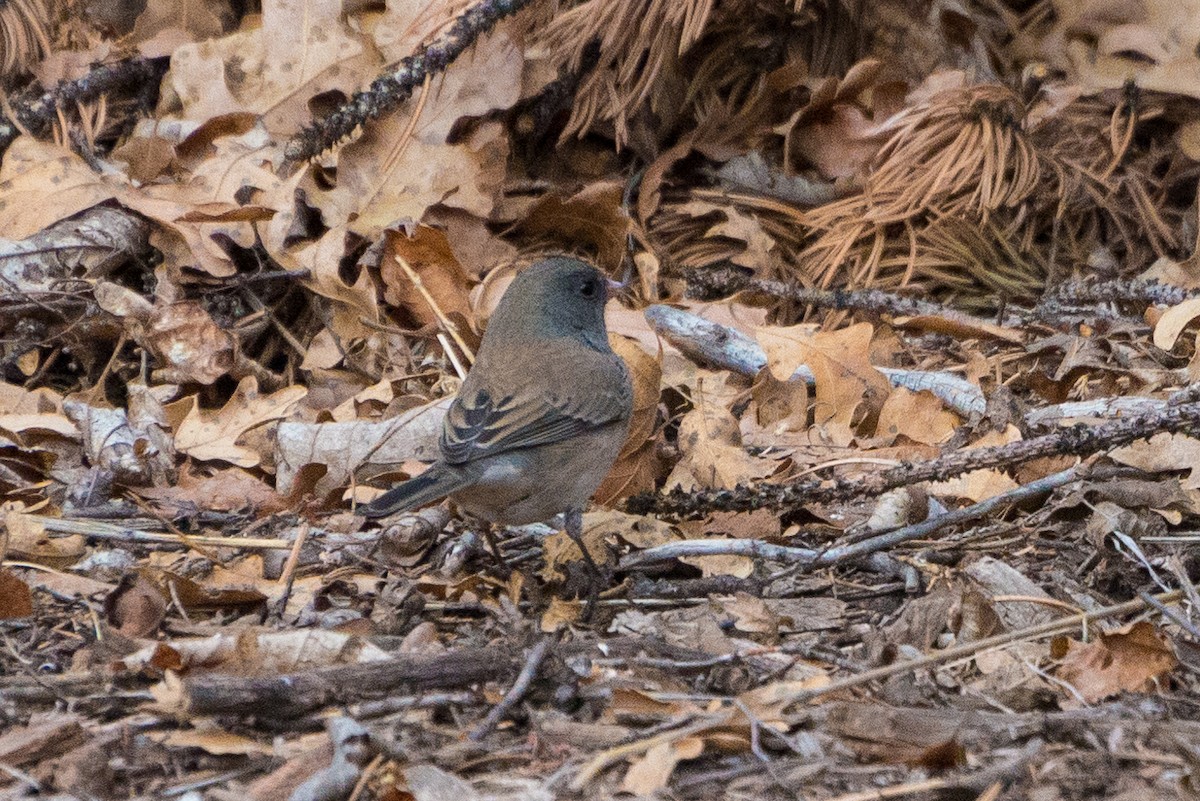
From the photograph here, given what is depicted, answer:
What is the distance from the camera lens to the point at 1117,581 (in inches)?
121

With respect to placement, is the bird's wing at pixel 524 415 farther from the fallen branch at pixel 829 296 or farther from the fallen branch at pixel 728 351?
the fallen branch at pixel 829 296

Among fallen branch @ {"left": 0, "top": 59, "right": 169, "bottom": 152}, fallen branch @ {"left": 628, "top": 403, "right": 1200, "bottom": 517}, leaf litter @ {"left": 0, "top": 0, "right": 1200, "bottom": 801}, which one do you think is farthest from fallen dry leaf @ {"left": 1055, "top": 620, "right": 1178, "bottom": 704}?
fallen branch @ {"left": 0, "top": 59, "right": 169, "bottom": 152}

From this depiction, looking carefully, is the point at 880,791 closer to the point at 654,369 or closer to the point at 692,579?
the point at 692,579

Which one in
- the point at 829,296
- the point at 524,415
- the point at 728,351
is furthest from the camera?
the point at 829,296

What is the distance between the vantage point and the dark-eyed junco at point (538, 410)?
3.45 m

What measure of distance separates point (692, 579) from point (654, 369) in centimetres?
85

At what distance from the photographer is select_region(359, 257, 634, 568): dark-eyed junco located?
11.3 feet

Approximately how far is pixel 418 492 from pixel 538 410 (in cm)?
66

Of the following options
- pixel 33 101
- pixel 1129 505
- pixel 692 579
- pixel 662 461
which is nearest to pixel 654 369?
pixel 662 461

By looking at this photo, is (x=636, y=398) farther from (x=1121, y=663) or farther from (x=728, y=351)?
(x=1121, y=663)

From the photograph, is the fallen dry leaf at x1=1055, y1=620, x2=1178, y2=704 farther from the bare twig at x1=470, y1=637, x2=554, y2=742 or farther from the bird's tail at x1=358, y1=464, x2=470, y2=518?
the bird's tail at x1=358, y1=464, x2=470, y2=518

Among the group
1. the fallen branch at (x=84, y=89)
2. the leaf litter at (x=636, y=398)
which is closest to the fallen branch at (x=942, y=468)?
the leaf litter at (x=636, y=398)

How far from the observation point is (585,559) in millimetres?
3486

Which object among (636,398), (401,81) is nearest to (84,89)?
(401,81)
